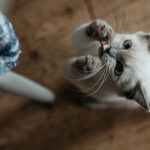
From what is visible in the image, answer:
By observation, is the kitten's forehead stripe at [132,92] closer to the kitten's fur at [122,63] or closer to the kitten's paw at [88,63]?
the kitten's fur at [122,63]

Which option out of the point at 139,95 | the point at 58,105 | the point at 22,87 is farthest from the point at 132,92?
the point at 58,105

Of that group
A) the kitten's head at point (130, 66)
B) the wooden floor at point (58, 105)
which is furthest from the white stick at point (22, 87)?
the kitten's head at point (130, 66)

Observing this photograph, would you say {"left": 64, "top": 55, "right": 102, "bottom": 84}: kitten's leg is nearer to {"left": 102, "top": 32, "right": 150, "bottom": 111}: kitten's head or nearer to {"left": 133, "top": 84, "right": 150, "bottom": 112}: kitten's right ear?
{"left": 102, "top": 32, "right": 150, "bottom": 111}: kitten's head

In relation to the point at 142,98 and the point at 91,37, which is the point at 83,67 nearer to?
the point at 91,37

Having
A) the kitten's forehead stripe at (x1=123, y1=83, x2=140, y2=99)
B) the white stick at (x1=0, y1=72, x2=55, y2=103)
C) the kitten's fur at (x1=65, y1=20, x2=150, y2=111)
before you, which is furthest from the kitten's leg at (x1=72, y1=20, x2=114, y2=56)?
the white stick at (x1=0, y1=72, x2=55, y2=103)

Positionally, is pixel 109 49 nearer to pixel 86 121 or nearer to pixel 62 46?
pixel 62 46

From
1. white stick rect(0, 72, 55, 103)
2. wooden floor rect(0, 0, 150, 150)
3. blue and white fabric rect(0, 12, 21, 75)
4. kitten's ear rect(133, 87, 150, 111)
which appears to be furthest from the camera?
wooden floor rect(0, 0, 150, 150)
